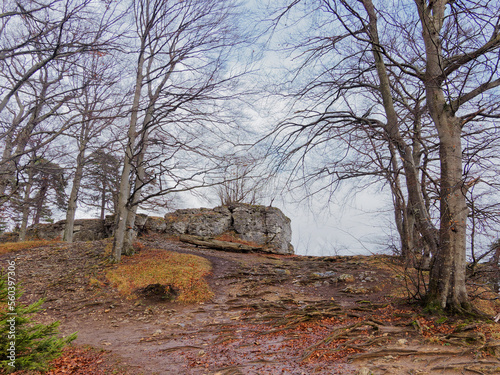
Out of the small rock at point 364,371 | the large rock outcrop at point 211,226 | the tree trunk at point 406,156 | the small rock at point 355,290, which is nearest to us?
the small rock at point 364,371

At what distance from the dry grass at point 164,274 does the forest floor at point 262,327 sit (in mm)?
363

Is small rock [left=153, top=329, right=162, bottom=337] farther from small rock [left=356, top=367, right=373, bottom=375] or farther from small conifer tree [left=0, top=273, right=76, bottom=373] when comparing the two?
small rock [left=356, top=367, right=373, bottom=375]

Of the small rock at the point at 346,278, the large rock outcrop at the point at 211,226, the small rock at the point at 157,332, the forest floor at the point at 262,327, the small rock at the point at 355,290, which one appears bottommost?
the small rock at the point at 157,332

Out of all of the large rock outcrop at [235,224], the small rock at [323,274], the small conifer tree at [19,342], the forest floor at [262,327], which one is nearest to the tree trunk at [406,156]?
the forest floor at [262,327]

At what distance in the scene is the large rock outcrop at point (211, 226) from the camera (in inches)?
787

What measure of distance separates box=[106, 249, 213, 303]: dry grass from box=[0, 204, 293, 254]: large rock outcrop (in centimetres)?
699

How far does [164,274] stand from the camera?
34.5 ft

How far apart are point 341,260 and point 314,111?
945cm

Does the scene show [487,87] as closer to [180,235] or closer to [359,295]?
[359,295]

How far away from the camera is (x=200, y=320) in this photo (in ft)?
24.5

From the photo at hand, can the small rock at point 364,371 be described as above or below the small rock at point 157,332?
above

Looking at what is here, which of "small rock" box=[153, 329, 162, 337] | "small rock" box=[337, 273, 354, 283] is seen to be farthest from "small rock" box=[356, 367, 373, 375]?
"small rock" box=[337, 273, 354, 283]

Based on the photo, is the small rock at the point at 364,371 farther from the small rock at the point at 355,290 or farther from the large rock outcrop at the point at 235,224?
the large rock outcrop at the point at 235,224

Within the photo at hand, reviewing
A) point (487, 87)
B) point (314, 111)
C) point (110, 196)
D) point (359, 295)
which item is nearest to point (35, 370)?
point (314, 111)
